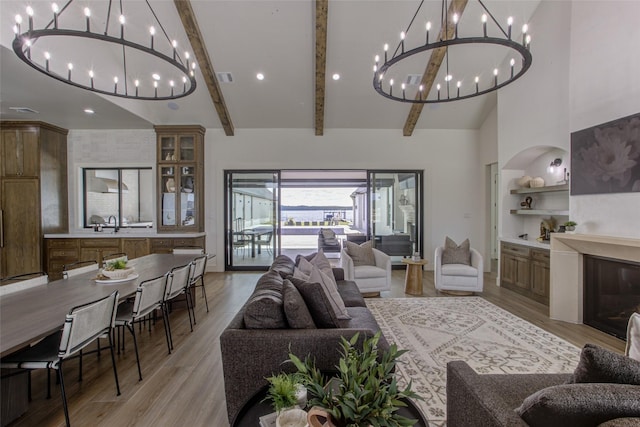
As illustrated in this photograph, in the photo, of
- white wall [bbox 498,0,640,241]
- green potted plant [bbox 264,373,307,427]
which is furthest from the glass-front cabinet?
white wall [bbox 498,0,640,241]

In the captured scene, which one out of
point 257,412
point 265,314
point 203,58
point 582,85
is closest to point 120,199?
point 203,58

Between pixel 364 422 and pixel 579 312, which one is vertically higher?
pixel 364 422

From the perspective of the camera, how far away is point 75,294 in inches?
95.7

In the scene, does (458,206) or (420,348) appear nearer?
(420,348)

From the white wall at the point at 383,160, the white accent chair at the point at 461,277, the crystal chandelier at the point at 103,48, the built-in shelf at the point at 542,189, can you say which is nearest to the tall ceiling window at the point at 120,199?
the white wall at the point at 383,160

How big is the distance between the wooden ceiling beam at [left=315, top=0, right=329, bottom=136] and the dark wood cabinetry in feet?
14.1

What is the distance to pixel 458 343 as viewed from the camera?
10.3 feet

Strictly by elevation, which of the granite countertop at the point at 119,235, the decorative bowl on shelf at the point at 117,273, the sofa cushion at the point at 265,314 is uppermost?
the granite countertop at the point at 119,235

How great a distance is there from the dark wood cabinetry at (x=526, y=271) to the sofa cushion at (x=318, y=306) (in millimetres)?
3946

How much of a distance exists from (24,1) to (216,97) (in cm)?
265

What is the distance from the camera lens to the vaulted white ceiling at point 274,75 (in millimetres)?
4348

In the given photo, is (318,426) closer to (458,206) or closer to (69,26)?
(69,26)

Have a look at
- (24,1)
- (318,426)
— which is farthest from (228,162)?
(318,426)

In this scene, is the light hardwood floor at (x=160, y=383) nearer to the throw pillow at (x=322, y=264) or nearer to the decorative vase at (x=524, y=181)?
the throw pillow at (x=322, y=264)
